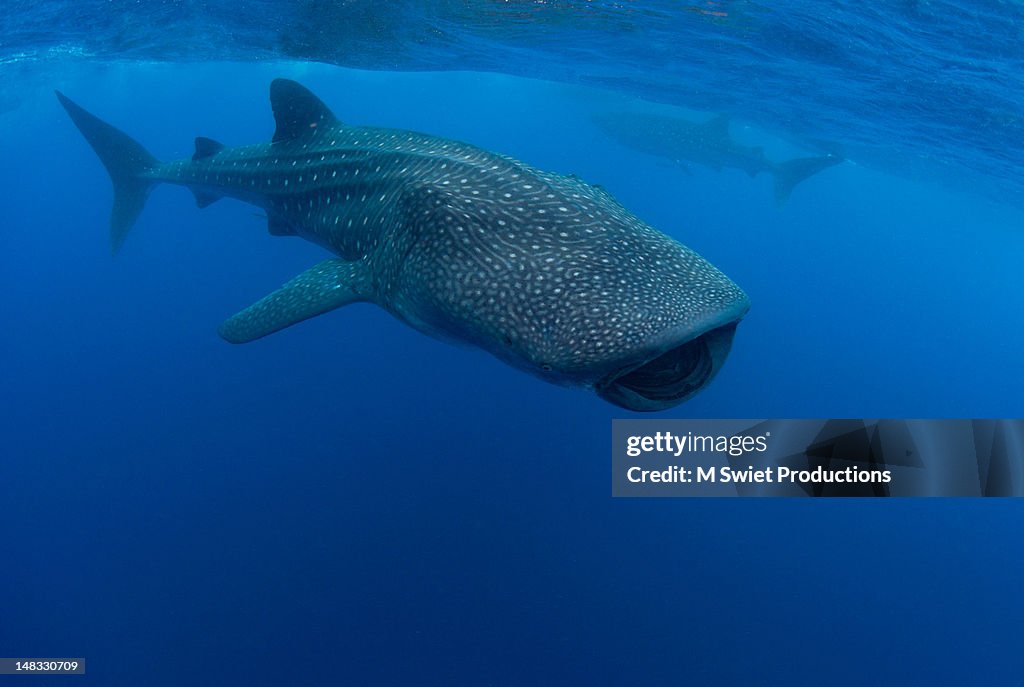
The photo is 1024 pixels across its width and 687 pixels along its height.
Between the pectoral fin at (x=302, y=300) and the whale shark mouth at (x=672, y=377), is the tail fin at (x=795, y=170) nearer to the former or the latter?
the pectoral fin at (x=302, y=300)

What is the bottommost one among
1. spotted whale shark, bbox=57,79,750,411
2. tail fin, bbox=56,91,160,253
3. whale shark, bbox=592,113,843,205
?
spotted whale shark, bbox=57,79,750,411

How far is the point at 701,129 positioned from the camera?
24625mm

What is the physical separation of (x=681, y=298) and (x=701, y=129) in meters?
24.9

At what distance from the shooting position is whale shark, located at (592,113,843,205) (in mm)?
24141

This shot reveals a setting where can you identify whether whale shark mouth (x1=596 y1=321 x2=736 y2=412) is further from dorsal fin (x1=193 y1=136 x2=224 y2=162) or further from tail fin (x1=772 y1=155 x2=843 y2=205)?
tail fin (x1=772 y1=155 x2=843 y2=205)

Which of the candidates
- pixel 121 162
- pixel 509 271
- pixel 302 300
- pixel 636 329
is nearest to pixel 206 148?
pixel 121 162

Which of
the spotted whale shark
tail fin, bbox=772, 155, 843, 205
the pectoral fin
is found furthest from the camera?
tail fin, bbox=772, 155, 843, 205

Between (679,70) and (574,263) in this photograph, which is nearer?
(574,263)

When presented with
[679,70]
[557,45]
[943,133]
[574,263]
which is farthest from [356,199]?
[943,133]

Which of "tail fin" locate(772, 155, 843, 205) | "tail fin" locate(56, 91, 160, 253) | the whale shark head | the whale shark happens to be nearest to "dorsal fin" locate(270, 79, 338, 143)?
"tail fin" locate(56, 91, 160, 253)

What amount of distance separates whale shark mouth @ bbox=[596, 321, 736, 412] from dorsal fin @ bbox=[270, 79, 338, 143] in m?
5.18

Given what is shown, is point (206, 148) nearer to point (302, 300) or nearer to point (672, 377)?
point (302, 300)

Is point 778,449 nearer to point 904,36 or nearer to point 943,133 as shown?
point 904,36

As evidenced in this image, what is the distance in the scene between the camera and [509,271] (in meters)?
3.39
